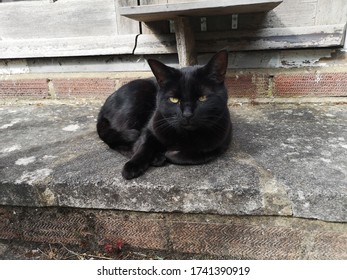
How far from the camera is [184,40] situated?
165 cm

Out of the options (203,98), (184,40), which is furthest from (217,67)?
(184,40)

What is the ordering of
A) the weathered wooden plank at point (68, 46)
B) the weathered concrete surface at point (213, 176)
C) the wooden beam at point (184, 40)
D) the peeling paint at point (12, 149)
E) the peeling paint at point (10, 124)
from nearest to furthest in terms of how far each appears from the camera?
the weathered concrete surface at point (213, 176) < the peeling paint at point (12, 149) < the wooden beam at point (184, 40) < the peeling paint at point (10, 124) < the weathered wooden plank at point (68, 46)

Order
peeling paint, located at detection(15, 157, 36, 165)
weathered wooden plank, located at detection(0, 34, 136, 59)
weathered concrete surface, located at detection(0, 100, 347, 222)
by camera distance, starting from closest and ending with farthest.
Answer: weathered concrete surface, located at detection(0, 100, 347, 222) < peeling paint, located at detection(15, 157, 36, 165) < weathered wooden plank, located at detection(0, 34, 136, 59)

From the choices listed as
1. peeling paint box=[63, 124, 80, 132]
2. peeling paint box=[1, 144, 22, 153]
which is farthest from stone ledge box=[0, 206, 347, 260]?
peeling paint box=[63, 124, 80, 132]

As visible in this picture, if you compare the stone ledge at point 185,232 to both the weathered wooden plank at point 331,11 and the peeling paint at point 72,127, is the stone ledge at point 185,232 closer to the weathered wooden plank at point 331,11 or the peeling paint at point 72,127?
the peeling paint at point 72,127

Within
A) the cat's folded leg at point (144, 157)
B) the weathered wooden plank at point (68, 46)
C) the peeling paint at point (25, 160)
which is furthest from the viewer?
the weathered wooden plank at point (68, 46)

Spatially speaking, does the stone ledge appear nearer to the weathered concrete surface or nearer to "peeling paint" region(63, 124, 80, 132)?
the weathered concrete surface

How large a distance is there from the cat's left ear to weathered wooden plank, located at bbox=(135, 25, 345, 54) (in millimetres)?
775

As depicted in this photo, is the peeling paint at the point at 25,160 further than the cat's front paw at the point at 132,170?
Yes

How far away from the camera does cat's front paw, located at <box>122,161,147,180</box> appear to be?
3.67ft

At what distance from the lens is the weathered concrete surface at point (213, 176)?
103cm

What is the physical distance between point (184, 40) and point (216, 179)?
35.7 inches

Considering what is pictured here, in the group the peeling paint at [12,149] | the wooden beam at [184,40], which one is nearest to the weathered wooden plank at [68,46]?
the wooden beam at [184,40]
